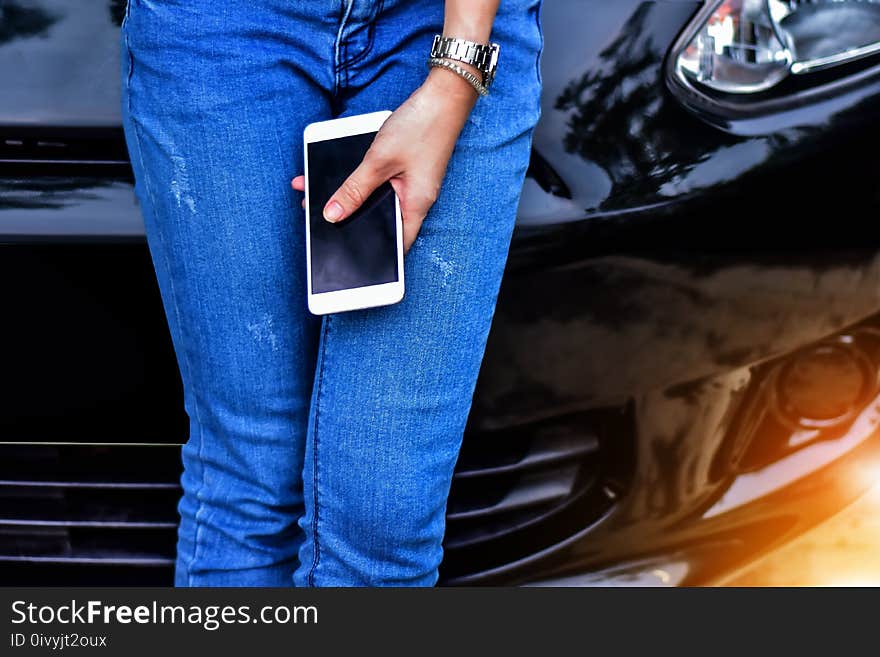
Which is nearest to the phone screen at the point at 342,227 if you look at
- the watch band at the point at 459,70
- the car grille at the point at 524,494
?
the watch band at the point at 459,70

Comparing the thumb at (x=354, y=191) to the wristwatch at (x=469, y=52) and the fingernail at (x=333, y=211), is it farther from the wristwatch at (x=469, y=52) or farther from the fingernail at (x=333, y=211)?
the wristwatch at (x=469, y=52)

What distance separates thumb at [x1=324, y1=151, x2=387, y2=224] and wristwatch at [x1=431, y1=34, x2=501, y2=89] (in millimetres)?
131

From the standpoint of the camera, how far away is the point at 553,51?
1.27 m

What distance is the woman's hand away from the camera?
955 mm

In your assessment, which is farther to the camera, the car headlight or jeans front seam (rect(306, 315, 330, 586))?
the car headlight

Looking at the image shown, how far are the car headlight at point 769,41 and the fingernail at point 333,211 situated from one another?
1.87ft

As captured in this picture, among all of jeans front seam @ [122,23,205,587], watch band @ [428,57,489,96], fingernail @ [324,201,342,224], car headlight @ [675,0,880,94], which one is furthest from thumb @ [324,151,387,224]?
car headlight @ [675,0,880,94]

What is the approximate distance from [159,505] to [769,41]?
3.74ft

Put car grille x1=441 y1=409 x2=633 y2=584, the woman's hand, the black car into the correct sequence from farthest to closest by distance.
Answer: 1. car grille x1=441 y1=409 x2=633 y2=584
2. the black car
3. the woman's hand

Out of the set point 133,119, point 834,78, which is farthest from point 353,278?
point 834,78

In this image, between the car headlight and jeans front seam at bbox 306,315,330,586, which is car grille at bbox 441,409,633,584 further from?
the car headlight

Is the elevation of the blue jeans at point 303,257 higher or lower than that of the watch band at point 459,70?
lower

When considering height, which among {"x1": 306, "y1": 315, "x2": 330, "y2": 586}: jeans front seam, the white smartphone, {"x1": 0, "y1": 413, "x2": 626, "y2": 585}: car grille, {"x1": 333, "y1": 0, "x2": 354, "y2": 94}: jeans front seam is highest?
{"x1": 333, "y1": 0, "x2": 354, "y2": 94}: jeans front seam

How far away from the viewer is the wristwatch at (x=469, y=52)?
3.15ft
